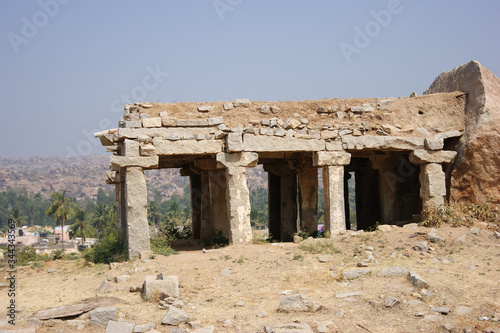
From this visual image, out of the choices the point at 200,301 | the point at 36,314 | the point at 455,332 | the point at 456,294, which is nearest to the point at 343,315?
the point at 455,332

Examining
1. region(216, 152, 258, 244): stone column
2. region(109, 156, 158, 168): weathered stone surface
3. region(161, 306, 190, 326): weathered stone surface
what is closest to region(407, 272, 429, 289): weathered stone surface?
region(161, 306, 190, 326): weathered stone surface

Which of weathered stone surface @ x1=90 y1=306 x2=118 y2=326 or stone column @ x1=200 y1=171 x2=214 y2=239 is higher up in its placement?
stone column @ x1=200 y1=171 x2=214 y2=239

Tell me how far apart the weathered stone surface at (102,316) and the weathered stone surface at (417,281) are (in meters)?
4.84

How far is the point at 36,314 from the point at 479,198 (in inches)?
450

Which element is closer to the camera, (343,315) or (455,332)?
(455,332)

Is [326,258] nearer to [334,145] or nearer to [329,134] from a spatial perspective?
[334,145]

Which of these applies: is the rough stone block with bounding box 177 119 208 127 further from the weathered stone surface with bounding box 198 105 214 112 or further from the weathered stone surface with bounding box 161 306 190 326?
the weathered stone surface with bounding box 161 306 190 326

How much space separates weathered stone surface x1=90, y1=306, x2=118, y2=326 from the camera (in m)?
7.61

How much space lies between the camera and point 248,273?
1027cm

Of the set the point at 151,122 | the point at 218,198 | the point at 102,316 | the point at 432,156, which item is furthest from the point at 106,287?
the point at 432,156

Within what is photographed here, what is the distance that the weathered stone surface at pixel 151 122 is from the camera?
1259 cm

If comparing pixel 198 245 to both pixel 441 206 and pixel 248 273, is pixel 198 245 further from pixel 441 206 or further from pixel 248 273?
pixel 441 206

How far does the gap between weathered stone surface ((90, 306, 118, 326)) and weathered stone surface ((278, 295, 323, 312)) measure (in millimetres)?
2550

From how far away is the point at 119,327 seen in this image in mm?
7352
